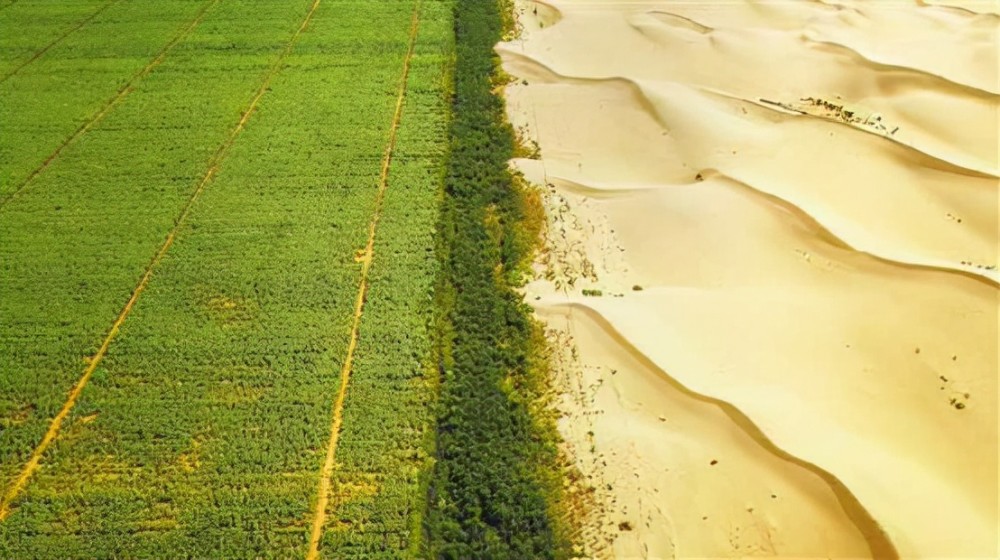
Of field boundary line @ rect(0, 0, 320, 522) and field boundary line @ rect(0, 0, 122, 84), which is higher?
field boundary line @ rect(0, 0, 122, 84)

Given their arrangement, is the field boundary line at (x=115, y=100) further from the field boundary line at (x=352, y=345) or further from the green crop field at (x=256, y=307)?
the field boundary line at (x=352, y=345)

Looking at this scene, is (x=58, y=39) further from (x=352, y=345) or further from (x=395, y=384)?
(x=395, y=384)

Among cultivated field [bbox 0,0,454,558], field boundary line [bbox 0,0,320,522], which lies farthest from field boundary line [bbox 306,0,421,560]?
field boundary line [bbox 0,0,320,522]

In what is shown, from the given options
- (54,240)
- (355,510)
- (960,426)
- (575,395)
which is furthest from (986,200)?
(54,240)

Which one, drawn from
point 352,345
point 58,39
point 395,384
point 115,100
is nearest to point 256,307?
point 352,345

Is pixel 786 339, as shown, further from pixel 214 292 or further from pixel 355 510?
pixel 214 292

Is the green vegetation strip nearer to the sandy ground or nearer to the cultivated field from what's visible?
the cultivated field

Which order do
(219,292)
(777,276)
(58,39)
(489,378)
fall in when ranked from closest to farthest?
(489,378) < (777,276) < (219,292) < (58,39)
